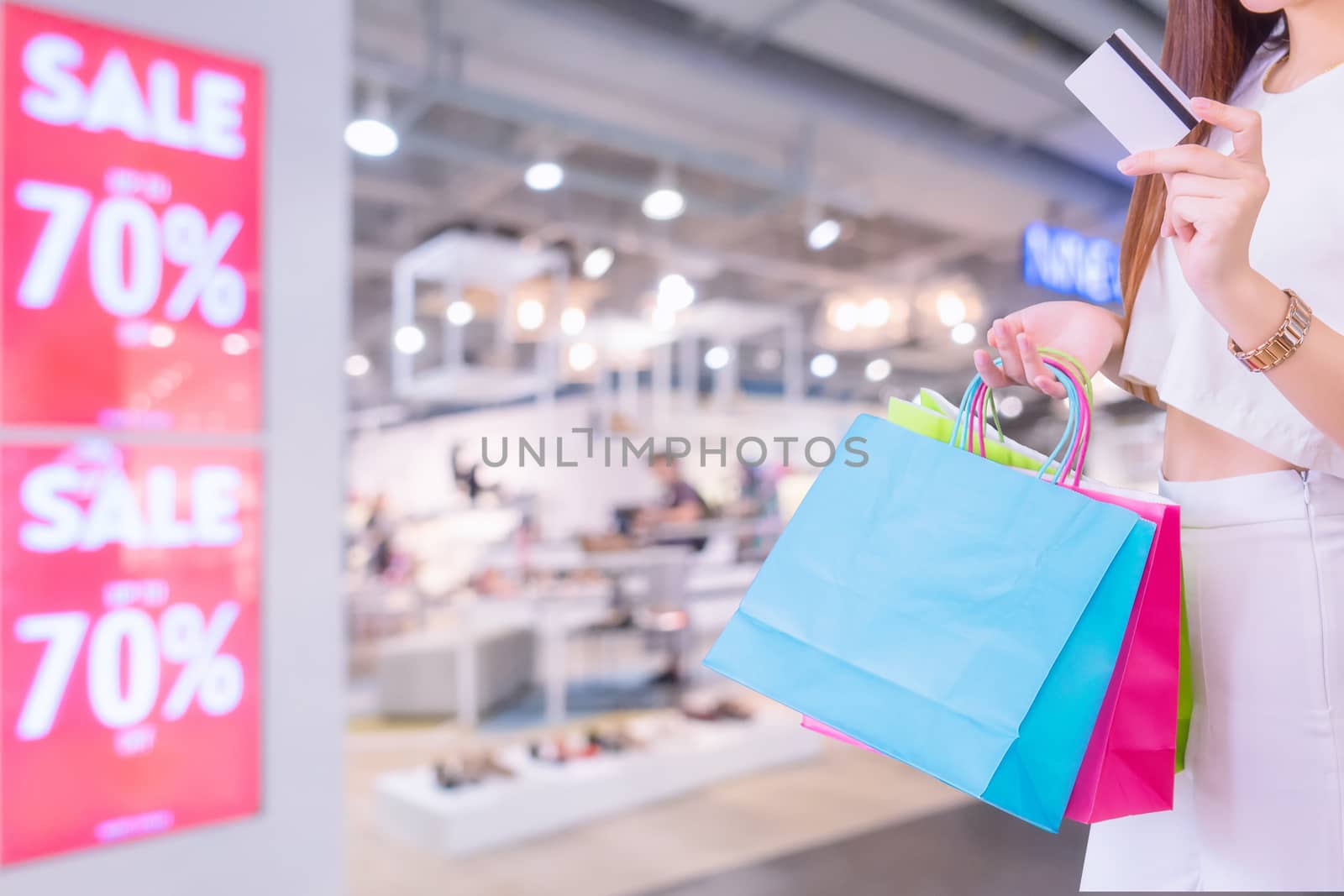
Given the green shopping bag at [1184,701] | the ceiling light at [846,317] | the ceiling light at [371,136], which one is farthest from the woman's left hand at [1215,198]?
the ceiling light at [846,317]

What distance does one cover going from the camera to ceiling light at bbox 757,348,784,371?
13453 millimetres

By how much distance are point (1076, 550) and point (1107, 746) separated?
13 cm

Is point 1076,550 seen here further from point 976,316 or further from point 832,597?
point 976,316

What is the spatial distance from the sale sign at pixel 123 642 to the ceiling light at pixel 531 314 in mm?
3563

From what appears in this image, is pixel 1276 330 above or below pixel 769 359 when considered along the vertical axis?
below

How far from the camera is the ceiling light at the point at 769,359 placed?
13.5 m

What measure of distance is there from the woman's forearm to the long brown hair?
14cm

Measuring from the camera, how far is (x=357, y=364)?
13.4m

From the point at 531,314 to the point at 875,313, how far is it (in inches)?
107

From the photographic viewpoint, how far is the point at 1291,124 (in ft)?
1.74

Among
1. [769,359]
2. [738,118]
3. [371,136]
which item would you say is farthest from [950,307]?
[769,359]

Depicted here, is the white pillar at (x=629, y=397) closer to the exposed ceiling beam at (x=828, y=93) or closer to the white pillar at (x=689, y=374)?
the white pillar at (x=689, y=374)

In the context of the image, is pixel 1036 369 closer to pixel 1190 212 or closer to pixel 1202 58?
pixel 1190 212

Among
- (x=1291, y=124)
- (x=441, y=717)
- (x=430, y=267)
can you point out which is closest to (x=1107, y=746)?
(x=1291, y=124)
